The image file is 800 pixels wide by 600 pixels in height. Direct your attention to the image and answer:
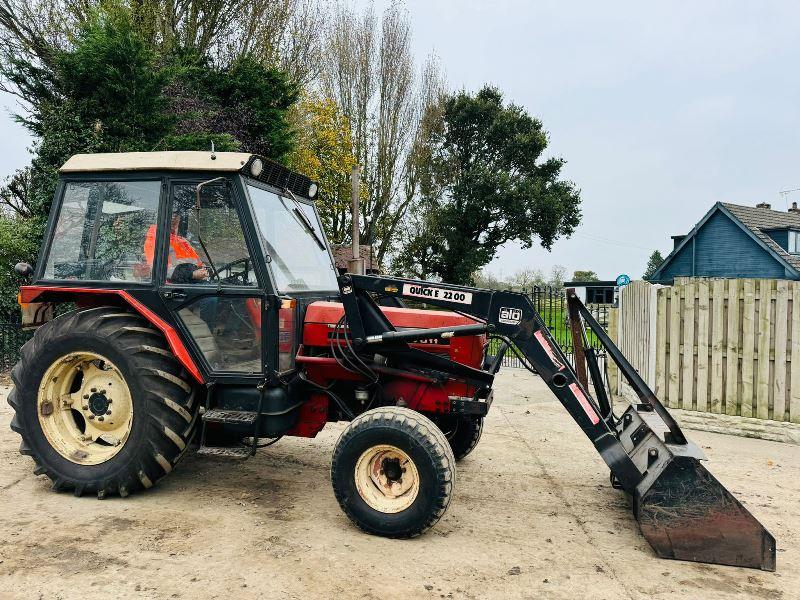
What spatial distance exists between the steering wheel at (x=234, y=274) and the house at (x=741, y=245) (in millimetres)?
25982

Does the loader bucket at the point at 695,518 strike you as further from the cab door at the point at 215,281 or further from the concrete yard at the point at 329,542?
the cab door at the point at 215,281

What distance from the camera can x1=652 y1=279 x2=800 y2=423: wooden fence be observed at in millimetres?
6719

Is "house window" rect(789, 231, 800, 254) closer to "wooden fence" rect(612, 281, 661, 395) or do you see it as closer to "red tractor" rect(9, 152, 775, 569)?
"wooden fence" rect(612, 281, 661, 395)

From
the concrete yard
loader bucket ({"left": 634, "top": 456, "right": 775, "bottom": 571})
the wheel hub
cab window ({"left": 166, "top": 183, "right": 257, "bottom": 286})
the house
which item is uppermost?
the house

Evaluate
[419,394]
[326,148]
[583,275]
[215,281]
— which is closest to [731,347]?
[419,394]

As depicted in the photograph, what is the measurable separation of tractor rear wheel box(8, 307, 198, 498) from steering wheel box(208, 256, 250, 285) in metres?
0.61

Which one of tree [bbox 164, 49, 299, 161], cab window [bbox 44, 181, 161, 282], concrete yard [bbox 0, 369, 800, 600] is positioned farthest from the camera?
tree [bbox 164, 49, 299, 161]

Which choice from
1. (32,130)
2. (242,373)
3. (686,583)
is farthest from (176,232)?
(32,130)

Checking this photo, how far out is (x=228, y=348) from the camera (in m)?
4.33

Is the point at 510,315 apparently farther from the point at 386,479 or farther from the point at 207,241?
the point at 207,241

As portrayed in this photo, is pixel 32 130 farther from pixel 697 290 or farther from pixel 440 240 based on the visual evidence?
pixel 440 240

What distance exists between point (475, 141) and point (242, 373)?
26.1m

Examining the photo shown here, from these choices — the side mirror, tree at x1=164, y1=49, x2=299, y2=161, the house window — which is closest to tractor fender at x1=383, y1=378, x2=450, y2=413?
the side mirror

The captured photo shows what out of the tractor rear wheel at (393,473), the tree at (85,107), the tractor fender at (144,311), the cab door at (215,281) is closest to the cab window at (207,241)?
the cab door at (215,281)
